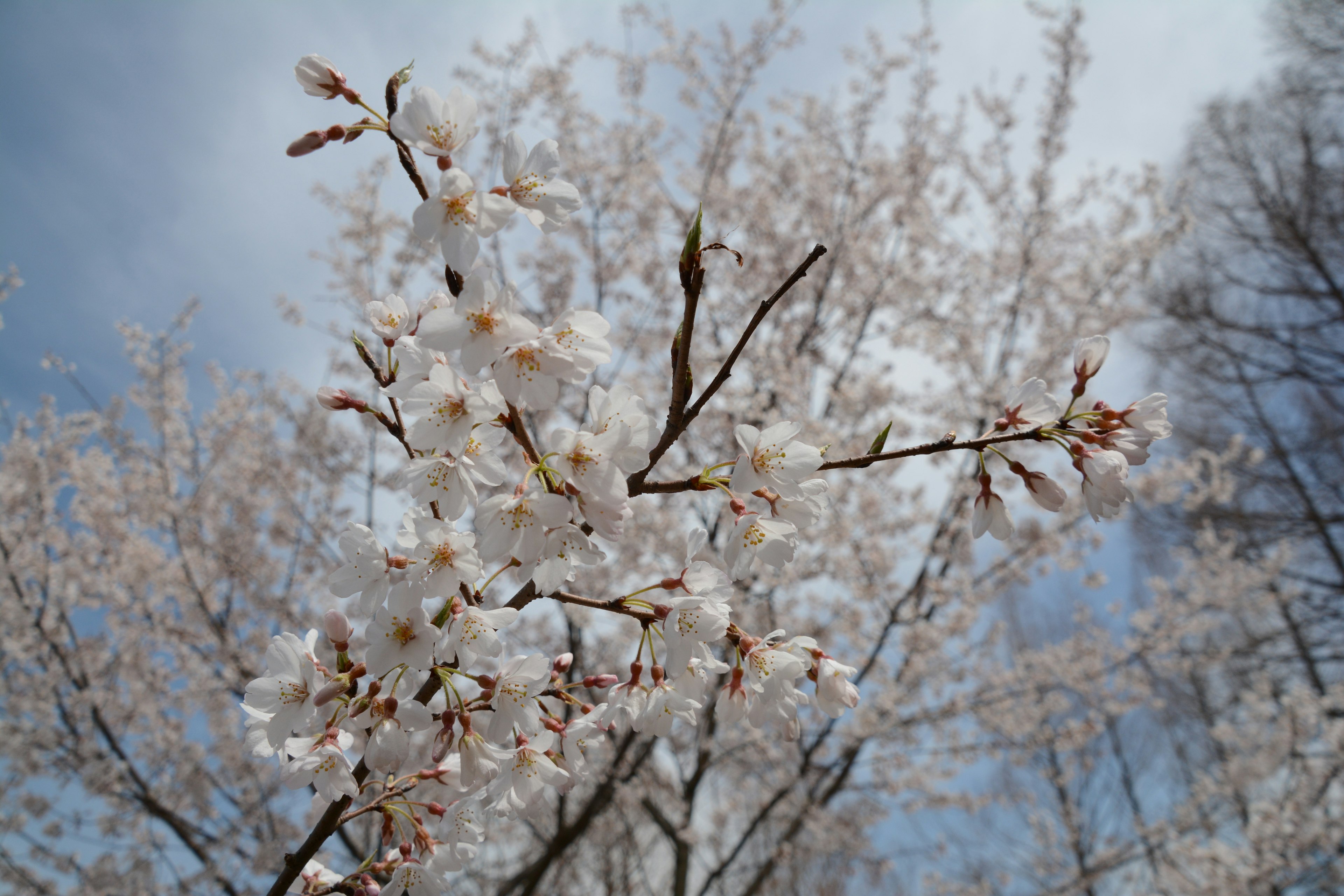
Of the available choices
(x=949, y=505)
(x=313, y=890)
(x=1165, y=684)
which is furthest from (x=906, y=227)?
(x=1165, y=684)

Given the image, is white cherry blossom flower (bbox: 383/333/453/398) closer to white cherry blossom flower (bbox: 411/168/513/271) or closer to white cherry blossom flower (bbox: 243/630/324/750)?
white cherry blossom flower (bbox: 411/168/513/271)

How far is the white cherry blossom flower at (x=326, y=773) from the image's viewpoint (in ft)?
2.69

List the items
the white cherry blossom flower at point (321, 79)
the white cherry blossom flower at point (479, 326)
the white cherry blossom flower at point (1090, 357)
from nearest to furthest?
the white cherry blossom flower at point (479, 326) → the white cherry blossom flower at point (321, 79) → the white cherry blossom flower at point (1090, 357)

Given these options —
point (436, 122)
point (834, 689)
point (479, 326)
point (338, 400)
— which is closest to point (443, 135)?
point (436, 122)

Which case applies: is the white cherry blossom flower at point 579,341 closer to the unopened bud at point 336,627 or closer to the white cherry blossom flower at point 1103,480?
the unopened bud at point 336,627

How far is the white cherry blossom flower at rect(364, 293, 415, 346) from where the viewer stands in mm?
1007

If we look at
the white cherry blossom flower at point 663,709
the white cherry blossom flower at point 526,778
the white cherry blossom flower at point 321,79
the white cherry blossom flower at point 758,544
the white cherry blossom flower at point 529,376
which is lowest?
the white cherry blossom flower at point 526,778

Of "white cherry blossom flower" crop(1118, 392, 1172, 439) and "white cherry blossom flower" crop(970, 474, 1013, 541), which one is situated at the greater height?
"white cherry blossom flower" crop(1118, 392, 1172, 439)

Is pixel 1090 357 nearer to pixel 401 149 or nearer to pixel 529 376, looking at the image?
pixel 529 376

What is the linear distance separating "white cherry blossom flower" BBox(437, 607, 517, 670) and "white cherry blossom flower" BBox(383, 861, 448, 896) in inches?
13.6

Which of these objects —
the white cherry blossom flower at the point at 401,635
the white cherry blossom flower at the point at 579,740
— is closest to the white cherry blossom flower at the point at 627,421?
the white cherry blossom flower at the point at 401,635

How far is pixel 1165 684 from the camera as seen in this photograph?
10.2m

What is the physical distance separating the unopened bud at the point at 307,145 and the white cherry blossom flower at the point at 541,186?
0.88 ft

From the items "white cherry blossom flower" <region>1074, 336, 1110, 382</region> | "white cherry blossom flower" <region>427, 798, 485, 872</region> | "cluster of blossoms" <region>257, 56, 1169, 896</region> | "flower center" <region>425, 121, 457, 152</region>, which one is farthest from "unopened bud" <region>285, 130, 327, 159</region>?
"white cherry blossom flower" <region>1074, 336, 1110, 382</region>
